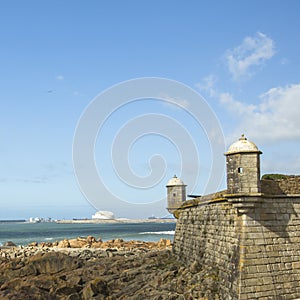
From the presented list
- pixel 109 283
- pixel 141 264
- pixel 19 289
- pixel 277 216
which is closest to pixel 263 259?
pixel 277 216

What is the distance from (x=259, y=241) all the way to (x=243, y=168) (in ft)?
9.12

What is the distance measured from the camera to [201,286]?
56.0 feet

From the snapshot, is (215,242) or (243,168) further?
(215,242)

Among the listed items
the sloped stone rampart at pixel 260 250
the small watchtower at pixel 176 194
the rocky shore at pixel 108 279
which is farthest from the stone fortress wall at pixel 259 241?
the small watchtower at pixel 176 194

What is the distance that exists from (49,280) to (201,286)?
28.2 feet

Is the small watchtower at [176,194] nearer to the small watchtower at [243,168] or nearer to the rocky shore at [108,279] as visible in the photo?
the rocky shore at [108,279]

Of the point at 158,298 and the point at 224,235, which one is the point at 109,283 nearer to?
the point at 158,298

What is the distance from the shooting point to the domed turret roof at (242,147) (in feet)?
52.4

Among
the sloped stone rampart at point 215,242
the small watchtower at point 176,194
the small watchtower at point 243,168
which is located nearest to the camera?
the small watchtower at point 243,168

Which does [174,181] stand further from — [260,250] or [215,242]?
[260,250]

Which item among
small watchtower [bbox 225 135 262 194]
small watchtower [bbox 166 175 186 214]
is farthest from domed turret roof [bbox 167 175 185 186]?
small watchtower [bbox 225 135 262 194]

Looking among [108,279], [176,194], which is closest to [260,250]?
[108,279]

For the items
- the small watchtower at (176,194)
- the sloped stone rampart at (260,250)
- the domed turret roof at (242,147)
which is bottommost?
the sloped stone rampart at (260,250)

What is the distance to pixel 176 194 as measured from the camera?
27922mm
